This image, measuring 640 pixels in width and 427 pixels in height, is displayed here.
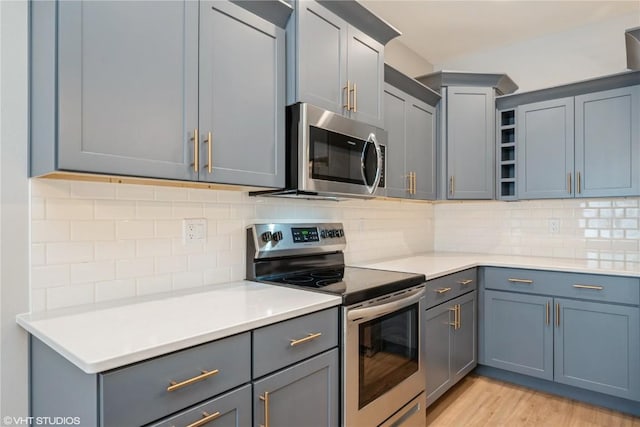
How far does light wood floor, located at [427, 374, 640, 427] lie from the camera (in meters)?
2.23

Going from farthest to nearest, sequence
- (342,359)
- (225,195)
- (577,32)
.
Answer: (577,32) → (225,195) → (342,359)

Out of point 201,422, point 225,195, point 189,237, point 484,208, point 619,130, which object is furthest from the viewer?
point 484,208

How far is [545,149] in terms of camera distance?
293cm

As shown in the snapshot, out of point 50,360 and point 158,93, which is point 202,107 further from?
point 50,360

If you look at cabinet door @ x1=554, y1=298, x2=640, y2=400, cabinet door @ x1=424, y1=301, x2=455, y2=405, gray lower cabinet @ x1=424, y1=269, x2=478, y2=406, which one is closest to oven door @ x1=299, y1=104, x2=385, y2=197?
gray lower cabinet @ x1=424, y1=269, x2=478, y2=406

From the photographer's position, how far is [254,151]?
1.63m

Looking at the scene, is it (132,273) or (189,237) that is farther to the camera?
(189,237)

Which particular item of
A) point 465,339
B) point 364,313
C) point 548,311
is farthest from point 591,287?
point 364,313

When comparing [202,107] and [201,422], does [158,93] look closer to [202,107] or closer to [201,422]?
[202,107]

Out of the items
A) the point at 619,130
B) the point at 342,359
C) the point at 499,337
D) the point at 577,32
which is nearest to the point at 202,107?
the point at 342,359

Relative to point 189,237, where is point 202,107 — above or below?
above

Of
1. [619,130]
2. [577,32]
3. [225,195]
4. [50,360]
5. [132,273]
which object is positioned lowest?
[50,360]

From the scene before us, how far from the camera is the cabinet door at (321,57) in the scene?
5.86ft

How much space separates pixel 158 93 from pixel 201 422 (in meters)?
1.04
